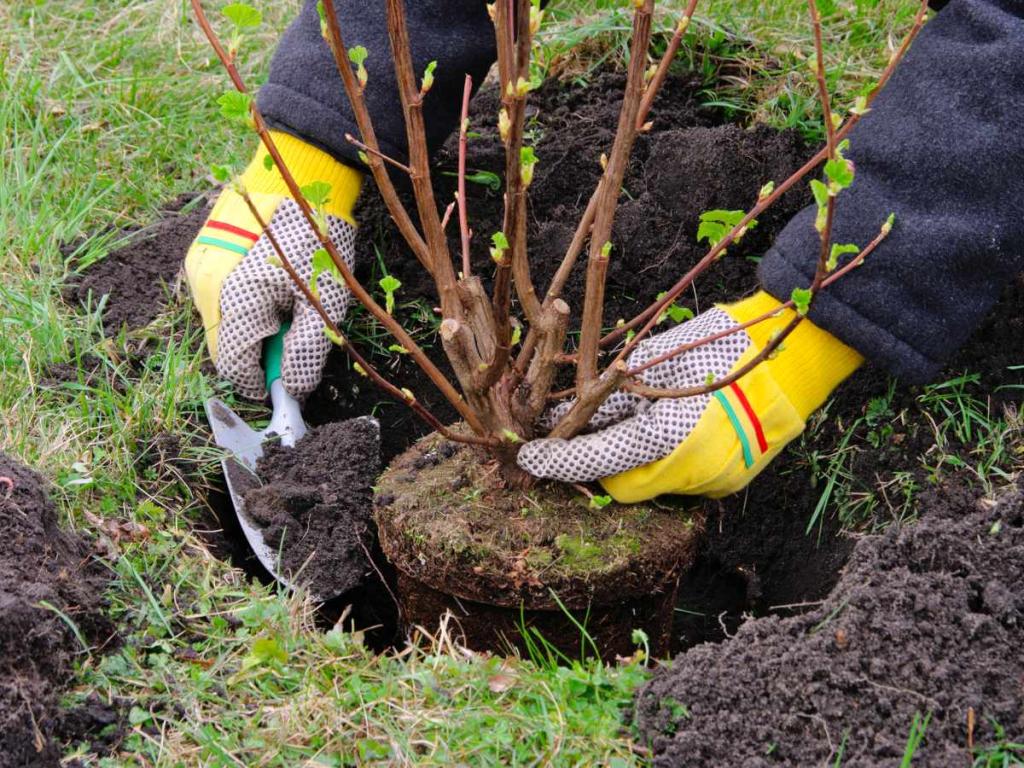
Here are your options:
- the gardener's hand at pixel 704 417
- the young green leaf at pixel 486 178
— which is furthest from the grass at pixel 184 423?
the young green leaf at pixel 486 178

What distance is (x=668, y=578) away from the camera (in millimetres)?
2016

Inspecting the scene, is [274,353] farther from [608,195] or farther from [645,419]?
[608,195]

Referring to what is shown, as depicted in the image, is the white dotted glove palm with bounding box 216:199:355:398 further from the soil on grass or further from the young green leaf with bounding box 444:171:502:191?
the young green leaf with bounding box 444:171:502:191

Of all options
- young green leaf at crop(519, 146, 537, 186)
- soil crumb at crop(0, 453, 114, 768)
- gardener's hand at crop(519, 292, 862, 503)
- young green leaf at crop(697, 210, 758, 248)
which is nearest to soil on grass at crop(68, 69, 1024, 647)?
gardener's hand at crop(519, 292, 862, 503)

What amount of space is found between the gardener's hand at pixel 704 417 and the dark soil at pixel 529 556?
0.07 meters

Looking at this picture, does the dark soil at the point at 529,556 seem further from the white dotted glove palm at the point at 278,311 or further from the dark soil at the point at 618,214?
the dark soil at the point at 618,214

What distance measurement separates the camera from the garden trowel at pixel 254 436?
2.25m

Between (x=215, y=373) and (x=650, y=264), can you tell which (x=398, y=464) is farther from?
(x=650, y=264)

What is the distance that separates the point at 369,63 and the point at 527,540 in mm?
1039

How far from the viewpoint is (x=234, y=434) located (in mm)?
2379

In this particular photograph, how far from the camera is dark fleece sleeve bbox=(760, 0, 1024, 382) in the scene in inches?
73.8

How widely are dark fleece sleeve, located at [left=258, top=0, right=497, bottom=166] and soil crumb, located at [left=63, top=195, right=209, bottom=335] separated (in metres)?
0.55

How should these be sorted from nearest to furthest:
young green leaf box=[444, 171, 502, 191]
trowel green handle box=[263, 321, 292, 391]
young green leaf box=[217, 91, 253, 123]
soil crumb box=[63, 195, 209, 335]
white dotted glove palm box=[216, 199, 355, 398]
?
young green leaf box=[217, 91, 253, 123] → white dotted glove palm box=[216, 199, 355, 398] → trowel green handle box=[263, 321, 292, 391] → soil crumb box=[63, 195, 209, 335] → young green leaf box=[444, 171, 502, 191]

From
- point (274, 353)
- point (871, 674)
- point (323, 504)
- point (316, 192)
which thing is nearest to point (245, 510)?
point (323, 504)
